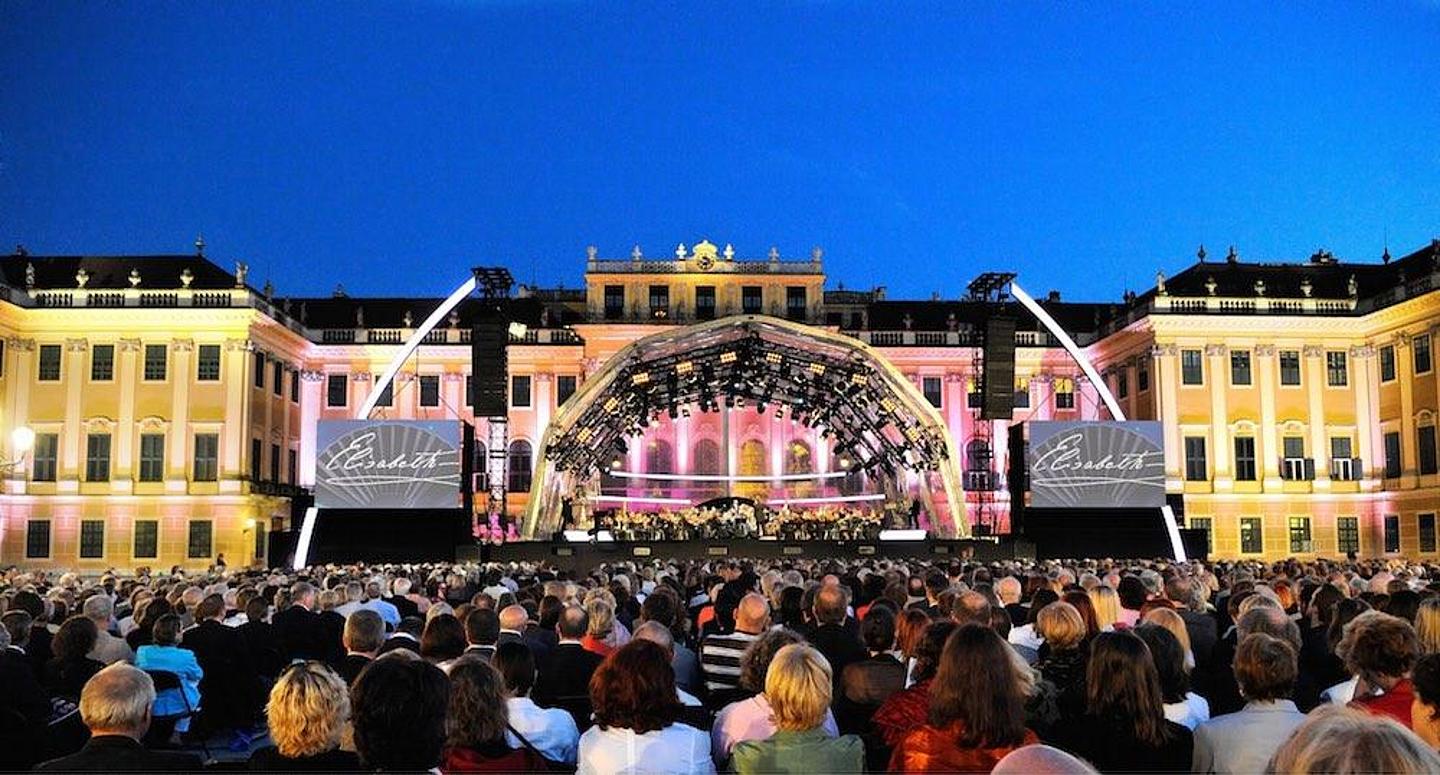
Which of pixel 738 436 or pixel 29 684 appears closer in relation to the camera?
pixel 29 684

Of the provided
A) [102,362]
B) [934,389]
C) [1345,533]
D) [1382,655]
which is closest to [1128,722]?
[1382,655]

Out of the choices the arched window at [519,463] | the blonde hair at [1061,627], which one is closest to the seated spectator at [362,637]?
the blonde hair at [1061,627]

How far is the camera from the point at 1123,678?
5.21 metres

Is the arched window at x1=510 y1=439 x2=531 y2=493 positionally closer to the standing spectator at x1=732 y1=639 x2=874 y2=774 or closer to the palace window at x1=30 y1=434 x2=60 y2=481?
the palace window at x1=30 y1=434 x2=60 y2=481

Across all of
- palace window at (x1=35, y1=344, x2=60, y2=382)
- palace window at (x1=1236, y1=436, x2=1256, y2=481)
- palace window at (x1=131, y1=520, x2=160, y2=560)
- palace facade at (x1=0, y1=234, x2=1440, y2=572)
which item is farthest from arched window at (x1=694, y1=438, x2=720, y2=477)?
palace window at (x1=35, y1=344, x2=60, y2=382)

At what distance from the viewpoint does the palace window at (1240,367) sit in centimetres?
5950

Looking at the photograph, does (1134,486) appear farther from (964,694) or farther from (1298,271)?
(1298,271)

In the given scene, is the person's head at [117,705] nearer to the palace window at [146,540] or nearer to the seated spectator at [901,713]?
the seated spectator at [901,713]

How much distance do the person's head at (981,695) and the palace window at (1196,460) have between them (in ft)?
189

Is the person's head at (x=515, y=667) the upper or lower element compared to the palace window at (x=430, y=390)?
lower

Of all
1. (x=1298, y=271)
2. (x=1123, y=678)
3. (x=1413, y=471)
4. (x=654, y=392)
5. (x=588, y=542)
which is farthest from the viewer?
(x=1298, y=271)

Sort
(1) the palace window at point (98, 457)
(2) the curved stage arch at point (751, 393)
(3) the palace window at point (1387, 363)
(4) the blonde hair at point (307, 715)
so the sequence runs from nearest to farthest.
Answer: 1. (4) the blonde hair at point (307, 715)
2. (2) the curved stage arch at point (751, 393)
3. (1) the palace window at point (98, 457)
4. (3) the palace window at point (1387, 363)

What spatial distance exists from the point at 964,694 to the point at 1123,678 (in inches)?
36.1

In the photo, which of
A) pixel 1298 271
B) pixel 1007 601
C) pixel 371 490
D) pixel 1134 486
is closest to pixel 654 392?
pixel 371 490
